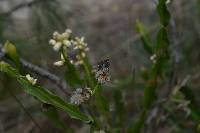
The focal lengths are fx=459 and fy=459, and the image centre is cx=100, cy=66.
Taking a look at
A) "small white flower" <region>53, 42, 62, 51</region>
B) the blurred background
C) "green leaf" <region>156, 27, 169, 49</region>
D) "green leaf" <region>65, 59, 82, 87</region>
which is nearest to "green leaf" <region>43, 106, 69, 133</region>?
"green leaf" <region>65, 59, 82, 87</region>

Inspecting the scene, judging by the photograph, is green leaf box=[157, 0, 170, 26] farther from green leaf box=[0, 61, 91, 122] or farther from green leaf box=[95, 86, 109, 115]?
green leaf box=[0, 61, 91, 122]

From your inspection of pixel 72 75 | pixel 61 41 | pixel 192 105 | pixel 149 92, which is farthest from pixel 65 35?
pixel 192 105

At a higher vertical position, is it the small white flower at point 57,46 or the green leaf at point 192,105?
the green leaf at point 192,105

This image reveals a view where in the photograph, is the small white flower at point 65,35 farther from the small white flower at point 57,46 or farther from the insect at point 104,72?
the insect at point 104,72

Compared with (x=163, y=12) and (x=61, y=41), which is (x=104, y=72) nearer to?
(x=61, y=41)

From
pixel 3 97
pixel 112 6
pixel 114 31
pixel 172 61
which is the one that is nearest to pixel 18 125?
pixel 3 97

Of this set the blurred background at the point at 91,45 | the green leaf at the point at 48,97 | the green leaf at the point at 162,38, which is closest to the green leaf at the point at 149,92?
the green leaf at the point at 162,38

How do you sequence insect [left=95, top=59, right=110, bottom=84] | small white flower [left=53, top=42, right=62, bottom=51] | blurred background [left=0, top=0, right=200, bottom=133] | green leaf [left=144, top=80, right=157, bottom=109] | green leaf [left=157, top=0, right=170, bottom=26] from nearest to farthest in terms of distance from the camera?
insect [left=95, top=59, right=110, bottom=84] < small white flower [left=53, top=42, right=62, bottom=51] < green leaf [left=157, top=0, right=170, bottom=26] < green leaf [left=144, top=80, right=157, bottom=109] < blurred background [left=0, top=0, right=200, bottom=133]
